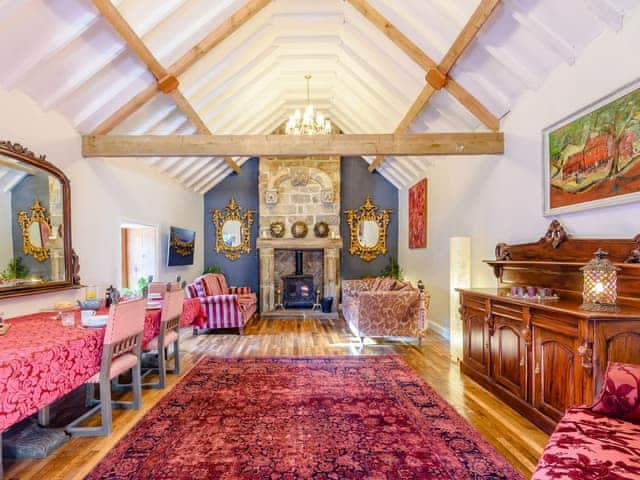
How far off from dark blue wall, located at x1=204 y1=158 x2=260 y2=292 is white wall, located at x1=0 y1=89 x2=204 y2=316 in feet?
5.84

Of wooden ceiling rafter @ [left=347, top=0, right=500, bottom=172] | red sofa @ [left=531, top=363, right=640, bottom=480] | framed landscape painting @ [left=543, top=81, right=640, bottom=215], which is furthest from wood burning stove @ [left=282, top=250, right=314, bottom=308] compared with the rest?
red sofa @ [left=531, top=363, right=640, bottom=480]

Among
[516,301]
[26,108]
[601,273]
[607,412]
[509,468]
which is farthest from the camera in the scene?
[26,108]

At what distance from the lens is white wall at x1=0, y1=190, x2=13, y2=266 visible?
9.83ft

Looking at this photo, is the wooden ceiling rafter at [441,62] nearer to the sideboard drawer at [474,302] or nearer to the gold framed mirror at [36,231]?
the sideboard drawer at [474,302]

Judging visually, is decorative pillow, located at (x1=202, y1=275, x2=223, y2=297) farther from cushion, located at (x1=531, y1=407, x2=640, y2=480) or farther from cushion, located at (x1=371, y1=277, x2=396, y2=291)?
cushion, located at (x1=531, y1=407, x2=640, y2=480)

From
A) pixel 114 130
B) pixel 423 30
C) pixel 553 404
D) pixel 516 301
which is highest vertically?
pixel 423 30

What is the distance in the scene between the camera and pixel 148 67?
3.64 metres

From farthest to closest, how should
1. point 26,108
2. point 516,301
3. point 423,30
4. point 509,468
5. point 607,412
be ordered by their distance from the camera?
point 423,30
point 26,108
point 516,301
point 509,468
point 607,412

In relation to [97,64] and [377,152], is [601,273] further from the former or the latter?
[97,64]

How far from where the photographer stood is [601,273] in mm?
2332

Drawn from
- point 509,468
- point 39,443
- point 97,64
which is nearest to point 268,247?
point 97,64

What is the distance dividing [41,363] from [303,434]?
1700mm

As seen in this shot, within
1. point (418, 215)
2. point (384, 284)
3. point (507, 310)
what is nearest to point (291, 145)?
point (507, 310)

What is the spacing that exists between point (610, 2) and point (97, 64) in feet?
13.8
